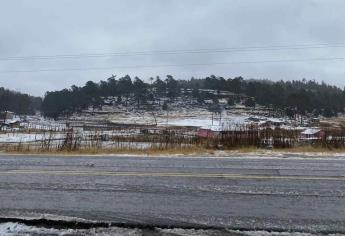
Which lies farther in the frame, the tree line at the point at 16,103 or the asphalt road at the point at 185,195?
the tree line at the point at 16,103

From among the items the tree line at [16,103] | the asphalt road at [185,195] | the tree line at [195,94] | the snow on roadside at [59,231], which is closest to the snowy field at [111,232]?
the snow on roadside at [59,231]

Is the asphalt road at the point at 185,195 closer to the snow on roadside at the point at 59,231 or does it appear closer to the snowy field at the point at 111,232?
the snowy field at the point at 111,232

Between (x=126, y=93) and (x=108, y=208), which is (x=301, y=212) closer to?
(x=108, y=208)

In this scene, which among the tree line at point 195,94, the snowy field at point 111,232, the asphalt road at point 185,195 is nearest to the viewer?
the snowy field at point 111,232

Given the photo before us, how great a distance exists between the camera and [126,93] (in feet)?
568

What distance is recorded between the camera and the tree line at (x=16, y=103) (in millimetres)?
152788

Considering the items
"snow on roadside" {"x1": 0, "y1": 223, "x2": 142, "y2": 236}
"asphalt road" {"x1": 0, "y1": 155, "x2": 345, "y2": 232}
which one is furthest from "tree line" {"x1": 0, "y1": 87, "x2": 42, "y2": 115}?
"snow on roadside" {"x1": 0, "y1": 223, "x2": 142, "y2": 236}

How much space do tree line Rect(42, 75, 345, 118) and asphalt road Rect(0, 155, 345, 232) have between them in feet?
428

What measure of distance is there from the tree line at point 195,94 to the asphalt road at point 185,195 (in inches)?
5136

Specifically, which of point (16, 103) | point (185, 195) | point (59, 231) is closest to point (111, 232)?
point (59, 231)

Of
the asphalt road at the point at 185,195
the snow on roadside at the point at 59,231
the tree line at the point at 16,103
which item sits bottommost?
the snow on roadside at the point at 59,231

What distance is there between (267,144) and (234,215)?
16.4 meters

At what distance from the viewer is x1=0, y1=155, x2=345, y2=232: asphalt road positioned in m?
6.97

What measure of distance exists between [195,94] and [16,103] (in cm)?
6085
